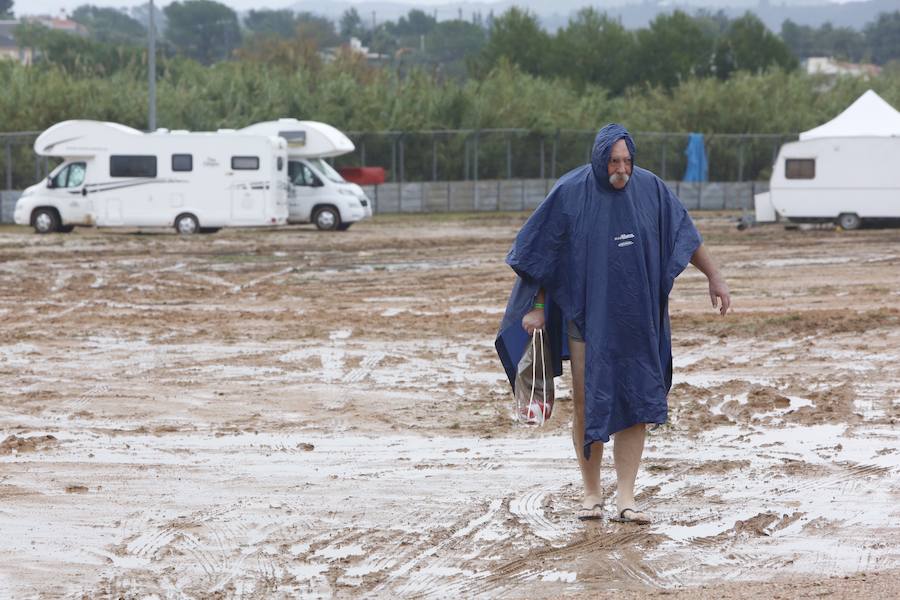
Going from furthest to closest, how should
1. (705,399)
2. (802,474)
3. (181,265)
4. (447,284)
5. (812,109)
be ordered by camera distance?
(812,109), (181,265), (447,284), (705,399), (802,474)

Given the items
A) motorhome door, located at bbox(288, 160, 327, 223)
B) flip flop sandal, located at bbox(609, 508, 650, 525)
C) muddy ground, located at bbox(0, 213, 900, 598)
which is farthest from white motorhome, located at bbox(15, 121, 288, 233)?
flip flop sandal, located at bbox(609, 508, 650, 525)

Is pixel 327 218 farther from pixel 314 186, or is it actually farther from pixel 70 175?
pixel 70 175

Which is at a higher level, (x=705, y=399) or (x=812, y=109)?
(x=812, y=109)

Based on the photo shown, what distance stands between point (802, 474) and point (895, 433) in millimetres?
1453

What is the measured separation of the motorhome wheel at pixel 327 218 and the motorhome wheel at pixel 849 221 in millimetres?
10875

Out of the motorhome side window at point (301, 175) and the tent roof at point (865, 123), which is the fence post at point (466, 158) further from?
the tent roof at point (865, 123)

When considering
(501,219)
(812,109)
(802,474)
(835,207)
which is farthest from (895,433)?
(812,109)

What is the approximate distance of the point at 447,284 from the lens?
67.5 ft

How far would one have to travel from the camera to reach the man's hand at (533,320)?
24.2ft

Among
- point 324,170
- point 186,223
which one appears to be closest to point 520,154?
point 324,170

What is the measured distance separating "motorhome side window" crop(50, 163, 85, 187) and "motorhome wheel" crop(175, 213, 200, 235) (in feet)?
7.33

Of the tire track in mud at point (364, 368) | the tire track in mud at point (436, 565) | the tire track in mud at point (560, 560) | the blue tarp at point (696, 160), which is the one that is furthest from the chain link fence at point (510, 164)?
the tire track in mud at point (560, 560)

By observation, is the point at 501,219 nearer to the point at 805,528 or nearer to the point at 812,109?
the point at 812,109

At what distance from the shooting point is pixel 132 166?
3253 centimetres
